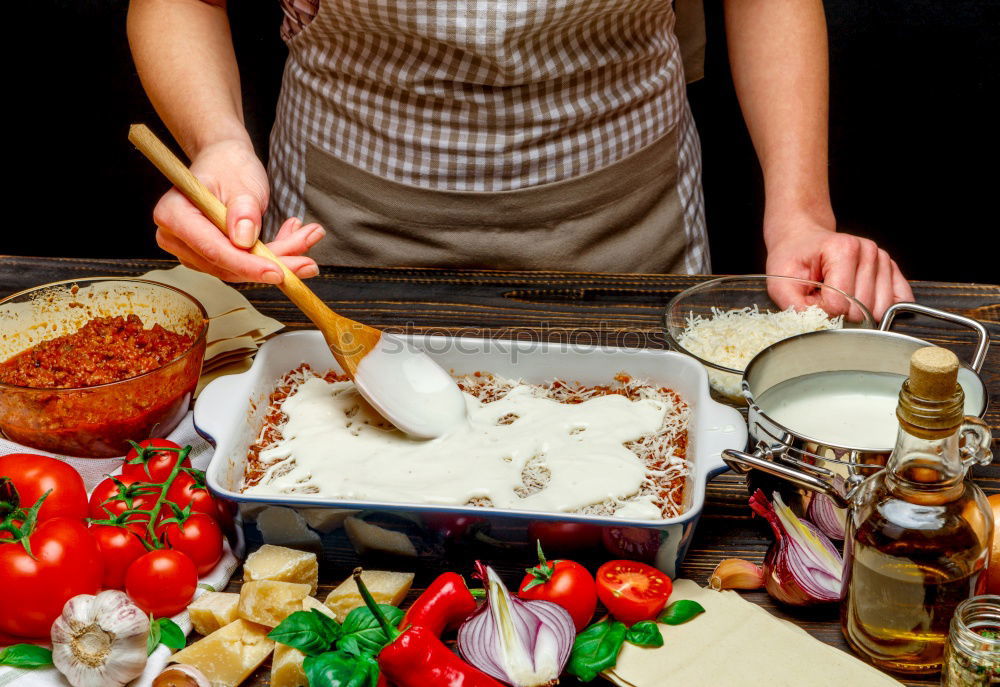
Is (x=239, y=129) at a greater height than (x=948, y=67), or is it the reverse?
(x=239, y=129)

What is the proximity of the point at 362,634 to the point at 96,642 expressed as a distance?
Result: 0.27 metres

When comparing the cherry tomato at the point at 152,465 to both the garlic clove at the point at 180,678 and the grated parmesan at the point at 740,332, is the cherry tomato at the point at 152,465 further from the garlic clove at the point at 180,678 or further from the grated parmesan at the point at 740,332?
the grated parmesan at the point at 740,332

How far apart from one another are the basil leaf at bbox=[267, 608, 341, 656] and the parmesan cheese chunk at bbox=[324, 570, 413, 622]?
71 mm

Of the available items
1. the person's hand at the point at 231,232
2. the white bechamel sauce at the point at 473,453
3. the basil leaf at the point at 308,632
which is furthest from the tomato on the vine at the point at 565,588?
the person's hand at the point at 231,232

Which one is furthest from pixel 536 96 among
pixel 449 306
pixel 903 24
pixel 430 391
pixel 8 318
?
pixel 903 24

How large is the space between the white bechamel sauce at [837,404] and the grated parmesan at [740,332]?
0.61 ft

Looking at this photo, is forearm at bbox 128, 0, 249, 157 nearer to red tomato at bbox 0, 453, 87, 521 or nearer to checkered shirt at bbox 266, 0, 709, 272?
checkered shirt at bbox 266, 0, 709, 272

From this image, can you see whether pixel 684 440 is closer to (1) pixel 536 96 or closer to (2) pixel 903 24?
(1) pixel 536 96

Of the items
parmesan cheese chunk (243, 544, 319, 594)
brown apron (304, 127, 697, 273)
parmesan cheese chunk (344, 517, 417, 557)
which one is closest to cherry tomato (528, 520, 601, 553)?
parmesan cheese chunk (344, 517, 417, 557)

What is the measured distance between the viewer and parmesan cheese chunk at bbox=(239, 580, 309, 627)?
1.02m

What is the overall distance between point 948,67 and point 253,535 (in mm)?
2192

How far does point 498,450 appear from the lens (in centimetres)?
124

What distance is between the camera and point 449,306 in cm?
162

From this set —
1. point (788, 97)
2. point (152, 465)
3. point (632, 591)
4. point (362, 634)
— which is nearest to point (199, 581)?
point (152, 465)
